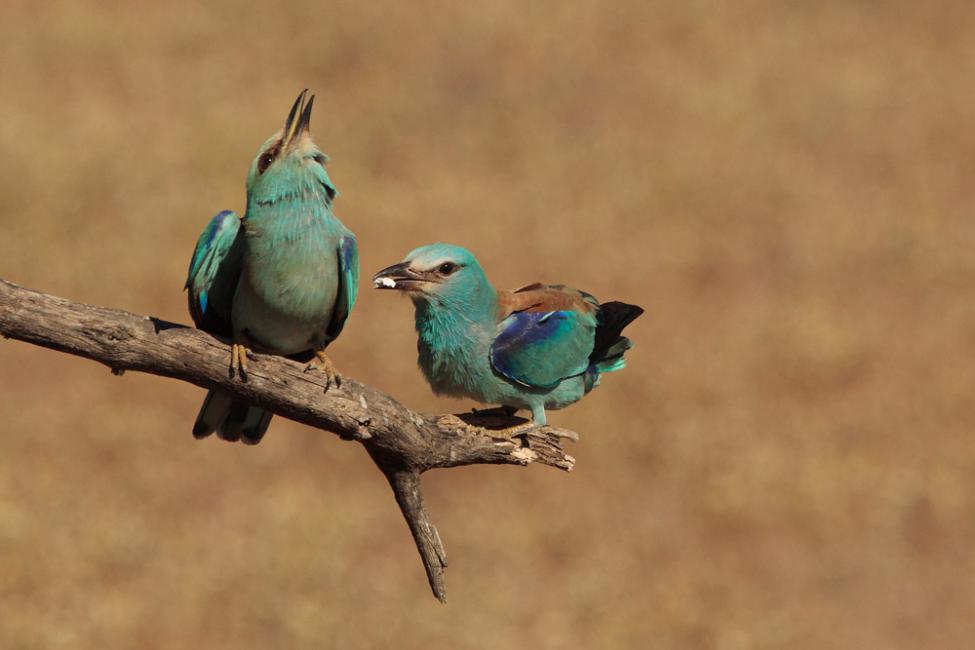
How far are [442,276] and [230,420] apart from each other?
157 cm

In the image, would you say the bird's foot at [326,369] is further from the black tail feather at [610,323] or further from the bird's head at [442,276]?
the black tail feather at [610,323]

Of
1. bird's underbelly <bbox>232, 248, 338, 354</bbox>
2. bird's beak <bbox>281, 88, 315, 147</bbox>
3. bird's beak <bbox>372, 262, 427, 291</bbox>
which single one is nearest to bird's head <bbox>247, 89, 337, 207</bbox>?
bird's beak <bbox>281, 88, 315, 147</bbox>

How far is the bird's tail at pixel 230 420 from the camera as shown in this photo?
6.96m

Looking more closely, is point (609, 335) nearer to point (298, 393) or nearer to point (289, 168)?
point (298, 393)

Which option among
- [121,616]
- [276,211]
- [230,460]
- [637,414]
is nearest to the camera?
[276,211]

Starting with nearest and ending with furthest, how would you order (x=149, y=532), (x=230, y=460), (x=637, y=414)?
1. (x=149, y=532)
2. (x=230, y=460)
3. (x=637, y=414)

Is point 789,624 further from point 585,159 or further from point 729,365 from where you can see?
point 585,159

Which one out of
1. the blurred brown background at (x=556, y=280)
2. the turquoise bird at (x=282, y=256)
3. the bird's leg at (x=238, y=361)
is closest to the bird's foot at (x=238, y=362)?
the bird's leg at (x=238, y=361)

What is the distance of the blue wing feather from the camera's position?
638 centimetres

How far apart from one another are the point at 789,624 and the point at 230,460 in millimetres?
6091

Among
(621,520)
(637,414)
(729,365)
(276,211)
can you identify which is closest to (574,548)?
(621,520)

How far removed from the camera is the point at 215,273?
21.8 feet

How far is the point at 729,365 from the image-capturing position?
16.1 m

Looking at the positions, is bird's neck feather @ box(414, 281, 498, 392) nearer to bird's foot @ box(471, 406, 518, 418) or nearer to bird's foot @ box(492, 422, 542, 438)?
bird's foot @ box(492, 422, 542, 438)
